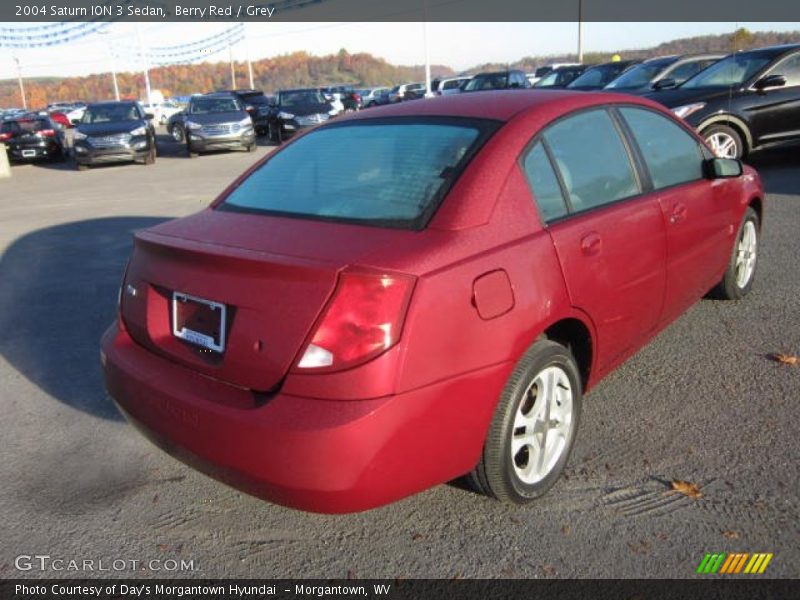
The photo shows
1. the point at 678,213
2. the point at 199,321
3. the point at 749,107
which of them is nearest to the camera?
the point at 199,321

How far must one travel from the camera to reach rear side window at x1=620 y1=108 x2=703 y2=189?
12.3 feet

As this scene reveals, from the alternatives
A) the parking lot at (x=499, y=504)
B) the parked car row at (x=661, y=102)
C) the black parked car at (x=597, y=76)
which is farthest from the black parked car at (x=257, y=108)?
the parking lot at (x=499, y=504)

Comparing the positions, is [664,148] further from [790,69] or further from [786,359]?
[790,69]

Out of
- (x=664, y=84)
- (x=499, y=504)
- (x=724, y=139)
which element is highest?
(x=664, y=84)

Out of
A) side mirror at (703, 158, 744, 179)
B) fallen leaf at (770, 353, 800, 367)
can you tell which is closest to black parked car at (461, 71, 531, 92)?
side mirror at (703, 158, 744, 179)

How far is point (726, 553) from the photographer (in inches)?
101

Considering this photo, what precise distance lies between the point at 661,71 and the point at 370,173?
41.2 ft

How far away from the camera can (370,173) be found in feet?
9.96

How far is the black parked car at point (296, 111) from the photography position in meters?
20.5

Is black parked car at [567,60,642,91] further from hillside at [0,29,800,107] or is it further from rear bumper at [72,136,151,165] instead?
hillside at [0,29,800,107]

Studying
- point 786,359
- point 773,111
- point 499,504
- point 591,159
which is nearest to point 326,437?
point 499,504

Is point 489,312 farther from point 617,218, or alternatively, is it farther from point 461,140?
point 617,218

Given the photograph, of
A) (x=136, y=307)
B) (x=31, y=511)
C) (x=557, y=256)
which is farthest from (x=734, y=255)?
(x=31, y=511)

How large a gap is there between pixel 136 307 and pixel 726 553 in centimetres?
250
